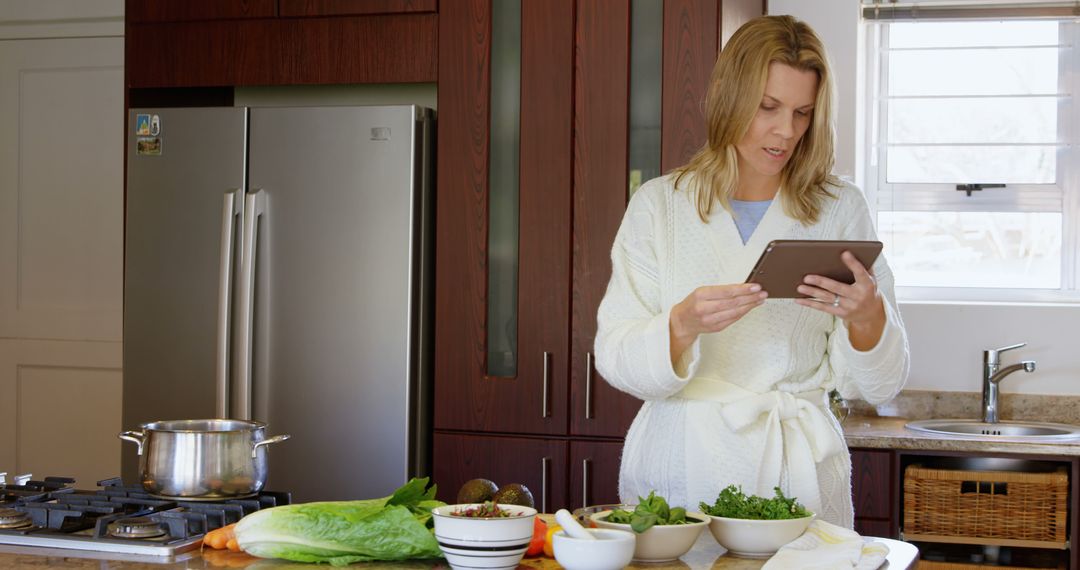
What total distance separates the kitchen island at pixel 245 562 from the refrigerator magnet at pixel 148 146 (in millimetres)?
1994

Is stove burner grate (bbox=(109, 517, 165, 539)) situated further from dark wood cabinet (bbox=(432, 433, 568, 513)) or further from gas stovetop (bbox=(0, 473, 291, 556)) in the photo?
dark wood cabinet (bbox=(432, 433, 568, 513))

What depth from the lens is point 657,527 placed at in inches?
57.6

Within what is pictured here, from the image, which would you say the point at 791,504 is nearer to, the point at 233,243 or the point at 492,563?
the point at 492,563

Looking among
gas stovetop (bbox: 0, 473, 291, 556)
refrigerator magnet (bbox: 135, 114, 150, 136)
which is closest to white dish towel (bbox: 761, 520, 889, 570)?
gas stovetop (bbox: 0, 473, 291, 556)

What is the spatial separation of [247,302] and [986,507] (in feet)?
6.46

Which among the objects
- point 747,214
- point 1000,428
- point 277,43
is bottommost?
point 1000,428

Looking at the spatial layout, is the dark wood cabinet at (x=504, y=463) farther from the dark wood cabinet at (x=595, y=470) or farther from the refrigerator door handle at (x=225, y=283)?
the refrigerator door handle at (x=225, y=283)

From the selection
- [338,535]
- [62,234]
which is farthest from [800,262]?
[62,234]

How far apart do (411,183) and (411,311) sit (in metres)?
0.34

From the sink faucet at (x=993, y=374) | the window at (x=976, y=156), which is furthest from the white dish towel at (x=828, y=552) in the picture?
the window at (x=976, y=156)

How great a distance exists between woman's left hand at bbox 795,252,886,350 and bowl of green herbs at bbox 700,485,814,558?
1.04 ft

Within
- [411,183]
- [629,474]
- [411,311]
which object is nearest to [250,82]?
[411,183]

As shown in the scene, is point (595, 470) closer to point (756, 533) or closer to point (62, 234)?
point (756, 533)

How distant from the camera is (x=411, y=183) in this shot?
3.23 meters
